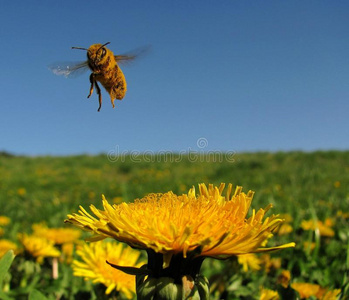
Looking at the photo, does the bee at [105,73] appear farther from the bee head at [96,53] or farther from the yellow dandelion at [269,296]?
the yellow dandelion at [269,296]

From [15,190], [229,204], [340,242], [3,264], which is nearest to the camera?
[229,204]

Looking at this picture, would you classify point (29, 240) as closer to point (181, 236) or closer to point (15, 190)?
point (181, 236)

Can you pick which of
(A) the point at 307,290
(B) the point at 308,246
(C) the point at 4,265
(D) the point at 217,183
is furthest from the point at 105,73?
(D) the point at 217,183

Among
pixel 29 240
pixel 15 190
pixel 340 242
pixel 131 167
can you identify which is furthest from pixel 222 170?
pixel 29 240

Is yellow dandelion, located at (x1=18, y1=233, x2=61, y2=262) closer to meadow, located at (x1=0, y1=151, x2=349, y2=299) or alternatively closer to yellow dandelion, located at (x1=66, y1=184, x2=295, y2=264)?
meadow, located at (x1=0, y1=151, x2=349, y2=299)

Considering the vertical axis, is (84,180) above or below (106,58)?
below

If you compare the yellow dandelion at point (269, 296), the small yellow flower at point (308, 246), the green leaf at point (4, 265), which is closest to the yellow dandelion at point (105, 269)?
the green leaf at point (4, 265)
